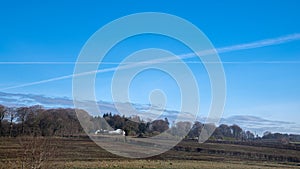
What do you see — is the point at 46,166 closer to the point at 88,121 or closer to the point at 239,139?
the point at 88,121

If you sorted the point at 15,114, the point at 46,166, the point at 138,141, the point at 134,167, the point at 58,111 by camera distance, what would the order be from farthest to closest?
the point at 15,114 → the point at 58,111 → the point at 138,141 → the point at 134,167 → the point at 46,166

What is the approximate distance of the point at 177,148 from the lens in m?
65.4

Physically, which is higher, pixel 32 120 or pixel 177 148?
pixel 32 120

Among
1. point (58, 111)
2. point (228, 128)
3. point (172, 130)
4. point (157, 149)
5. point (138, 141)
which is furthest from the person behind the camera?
point (228, 128)

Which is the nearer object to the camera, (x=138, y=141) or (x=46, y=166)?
(x=46, y=166)

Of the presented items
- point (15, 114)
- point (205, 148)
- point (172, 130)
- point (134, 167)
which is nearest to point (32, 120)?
point (15, 114)

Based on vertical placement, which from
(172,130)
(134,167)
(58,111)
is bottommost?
(134,167)

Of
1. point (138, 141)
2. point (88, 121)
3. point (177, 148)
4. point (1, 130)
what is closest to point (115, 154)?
point (138, 141)

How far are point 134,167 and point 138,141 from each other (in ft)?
87.6

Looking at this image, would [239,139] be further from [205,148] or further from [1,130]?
[1,130]

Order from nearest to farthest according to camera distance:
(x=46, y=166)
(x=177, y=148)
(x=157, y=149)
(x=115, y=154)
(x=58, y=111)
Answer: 1. (x=46, y=166)
2. (x=115, y=154)
3. (x=157, y=149)
4. (x=177, y=148)
5. (x=58, y=111)

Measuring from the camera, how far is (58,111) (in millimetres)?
70562

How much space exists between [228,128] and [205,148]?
36.2 m

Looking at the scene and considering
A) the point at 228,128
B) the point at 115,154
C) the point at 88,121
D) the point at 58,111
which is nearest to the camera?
the point at 88,121
